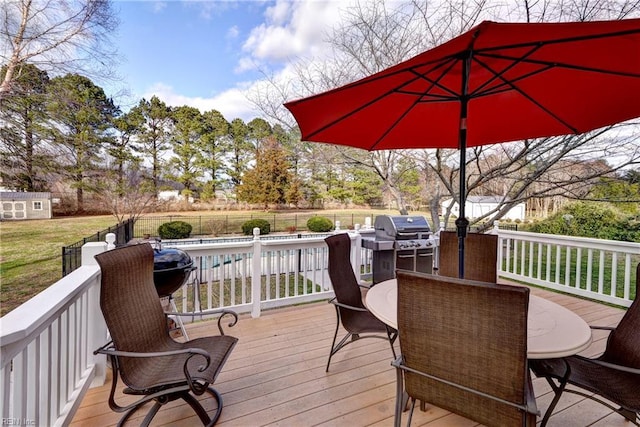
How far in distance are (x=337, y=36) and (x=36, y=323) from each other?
614 cm

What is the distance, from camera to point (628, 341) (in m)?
1.68

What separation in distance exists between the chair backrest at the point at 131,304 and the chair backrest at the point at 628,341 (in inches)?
108

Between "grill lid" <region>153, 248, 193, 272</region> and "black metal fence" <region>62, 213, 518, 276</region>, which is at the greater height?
"grill lid" <region>153, 248, 193, 272</region>

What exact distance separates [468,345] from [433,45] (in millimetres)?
5146

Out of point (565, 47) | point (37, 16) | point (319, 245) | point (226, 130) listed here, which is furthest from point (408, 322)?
point (226, 130)

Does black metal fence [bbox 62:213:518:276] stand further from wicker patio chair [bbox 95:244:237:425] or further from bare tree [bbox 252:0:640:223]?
wicker patio chair [bbox 95:244:237:425]

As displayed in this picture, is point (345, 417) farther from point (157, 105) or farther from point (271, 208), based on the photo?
point (157, 105)

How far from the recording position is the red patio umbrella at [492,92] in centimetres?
124

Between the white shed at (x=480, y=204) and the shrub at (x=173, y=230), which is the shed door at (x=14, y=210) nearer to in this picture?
the shrub at (x=173, y=230)

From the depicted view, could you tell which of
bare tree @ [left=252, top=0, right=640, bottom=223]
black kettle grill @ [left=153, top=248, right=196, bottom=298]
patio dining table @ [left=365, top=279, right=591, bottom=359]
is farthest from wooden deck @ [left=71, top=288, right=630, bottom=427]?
bare tree @ [left=252, top=0, right=640, bottom=223]

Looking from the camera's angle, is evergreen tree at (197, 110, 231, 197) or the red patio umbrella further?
evergreen tree at (197, 110, 231, 197)

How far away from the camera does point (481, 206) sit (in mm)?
6586

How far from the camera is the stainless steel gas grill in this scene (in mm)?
4523

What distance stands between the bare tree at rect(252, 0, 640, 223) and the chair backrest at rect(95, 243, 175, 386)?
14.8 ft
